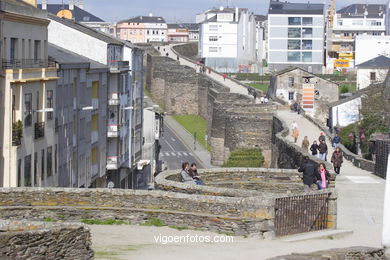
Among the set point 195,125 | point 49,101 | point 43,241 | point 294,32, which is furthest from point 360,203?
point 294,32

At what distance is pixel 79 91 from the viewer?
137 ft

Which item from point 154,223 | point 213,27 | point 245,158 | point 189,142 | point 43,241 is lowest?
point 189,142

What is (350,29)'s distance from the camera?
182000 mm

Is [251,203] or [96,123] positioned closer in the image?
[251,203]

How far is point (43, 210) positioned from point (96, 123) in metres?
26.6

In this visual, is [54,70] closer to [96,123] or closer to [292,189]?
[96,123]

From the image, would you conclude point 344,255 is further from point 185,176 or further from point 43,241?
point 185,176

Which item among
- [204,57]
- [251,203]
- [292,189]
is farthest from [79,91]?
[204,57]

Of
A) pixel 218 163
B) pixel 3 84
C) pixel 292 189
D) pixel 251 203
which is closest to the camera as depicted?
pixel 251 203

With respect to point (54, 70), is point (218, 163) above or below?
below

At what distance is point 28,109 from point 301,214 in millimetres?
16677

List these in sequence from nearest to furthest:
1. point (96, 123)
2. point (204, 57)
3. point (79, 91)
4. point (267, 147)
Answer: point (79, 91) → point (96, 123) → point (267, 147) → point (204, 57)

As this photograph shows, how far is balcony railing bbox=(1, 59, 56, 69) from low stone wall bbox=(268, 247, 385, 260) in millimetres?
18791

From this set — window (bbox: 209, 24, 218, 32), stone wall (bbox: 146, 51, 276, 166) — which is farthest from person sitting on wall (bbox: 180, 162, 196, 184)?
window (bbox: 209, 24, 218, 32)
